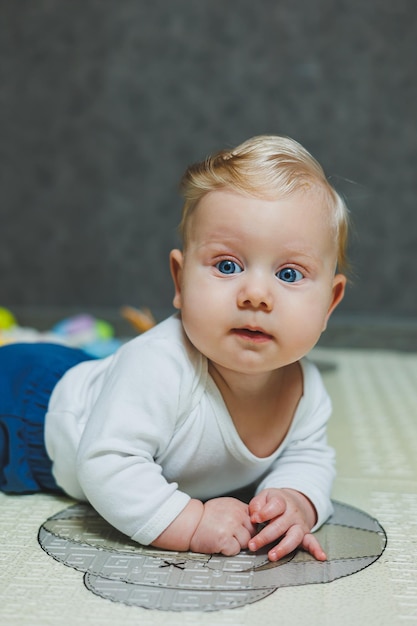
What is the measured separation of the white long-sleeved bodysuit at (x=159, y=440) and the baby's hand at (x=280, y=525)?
0.14 ft

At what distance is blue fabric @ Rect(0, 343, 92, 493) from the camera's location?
1001 mm

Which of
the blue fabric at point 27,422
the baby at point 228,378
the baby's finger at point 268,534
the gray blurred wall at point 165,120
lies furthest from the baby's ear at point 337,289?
the gray blurred wall at point 165,120

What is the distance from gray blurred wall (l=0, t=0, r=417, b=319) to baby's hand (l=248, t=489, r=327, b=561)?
136 centimetres

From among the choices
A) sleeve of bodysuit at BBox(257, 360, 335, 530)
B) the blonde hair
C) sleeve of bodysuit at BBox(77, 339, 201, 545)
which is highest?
the blonde hair

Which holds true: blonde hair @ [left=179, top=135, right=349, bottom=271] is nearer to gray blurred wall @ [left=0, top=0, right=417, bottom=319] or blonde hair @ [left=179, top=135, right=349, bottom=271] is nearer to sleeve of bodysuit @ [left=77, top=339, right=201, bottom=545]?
sleeve of bodysuit @ [left=77, top=339, right=201, bottom=545]

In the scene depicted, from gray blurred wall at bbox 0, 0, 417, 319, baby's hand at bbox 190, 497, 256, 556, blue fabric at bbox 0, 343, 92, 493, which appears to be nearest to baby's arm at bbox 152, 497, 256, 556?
baby's hand at bbox 190, 497, 256, 556

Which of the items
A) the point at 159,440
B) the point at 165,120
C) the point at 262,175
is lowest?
the point at 165,120

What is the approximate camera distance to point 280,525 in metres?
0.82

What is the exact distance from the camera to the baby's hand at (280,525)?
0.80 meters

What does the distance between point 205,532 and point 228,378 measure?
161mm

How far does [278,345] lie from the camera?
0.82m

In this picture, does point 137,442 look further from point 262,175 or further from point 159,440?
point 262,175

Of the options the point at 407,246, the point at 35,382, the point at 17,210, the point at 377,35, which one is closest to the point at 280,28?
the point at 377,35

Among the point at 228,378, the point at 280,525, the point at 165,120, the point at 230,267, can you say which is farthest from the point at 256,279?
the point at 165,120
